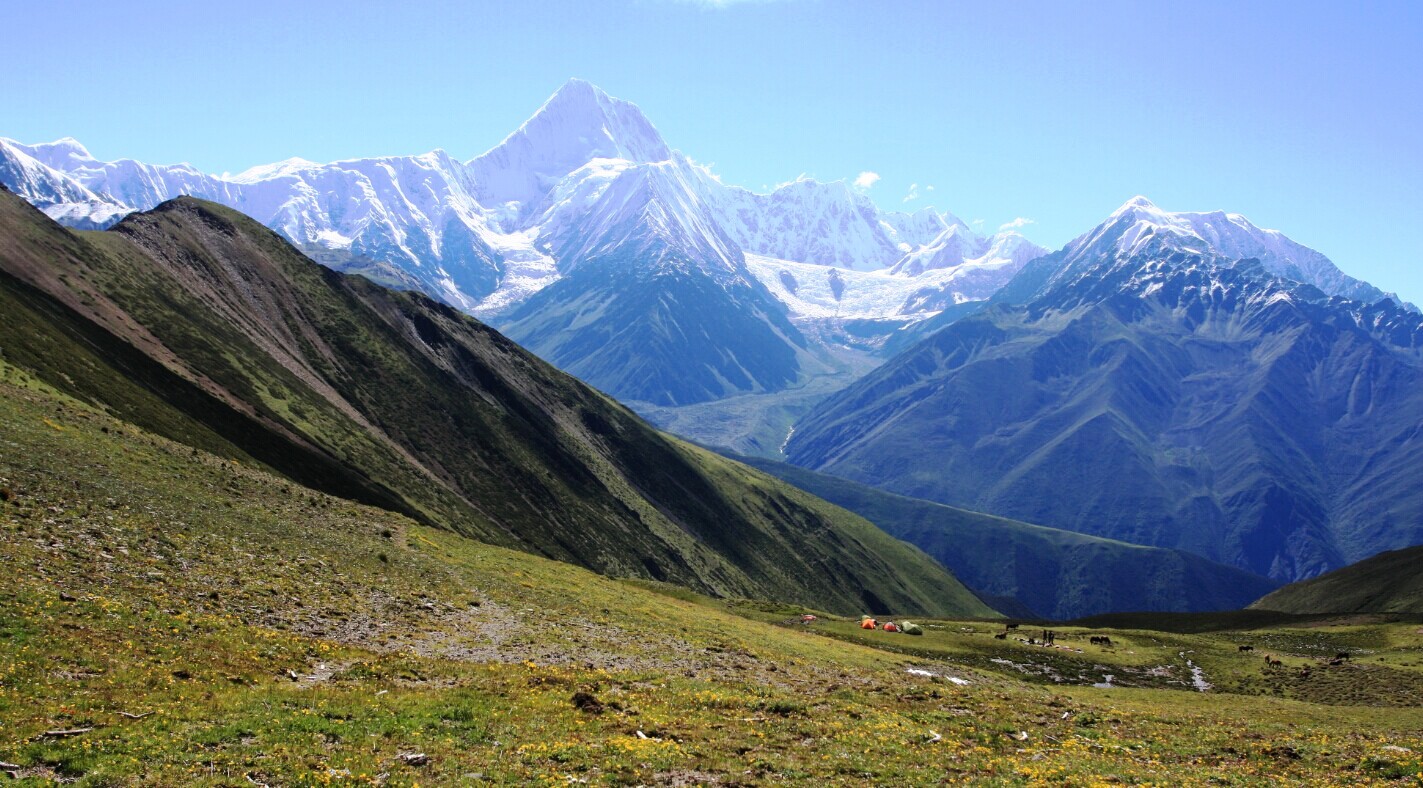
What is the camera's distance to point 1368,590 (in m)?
159

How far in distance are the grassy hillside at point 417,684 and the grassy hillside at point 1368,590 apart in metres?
96.9

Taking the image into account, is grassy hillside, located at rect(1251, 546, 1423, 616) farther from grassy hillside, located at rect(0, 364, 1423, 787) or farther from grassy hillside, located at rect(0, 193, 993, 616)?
grassy hillside, located at rect(0, 193, 993, 616)

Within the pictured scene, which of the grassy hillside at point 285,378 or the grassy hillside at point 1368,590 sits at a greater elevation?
the grassy hillside at point 1368,590

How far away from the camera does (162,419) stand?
8200cm

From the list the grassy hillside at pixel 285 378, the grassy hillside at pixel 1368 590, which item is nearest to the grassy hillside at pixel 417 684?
the grassy hillside at pixel 285 378

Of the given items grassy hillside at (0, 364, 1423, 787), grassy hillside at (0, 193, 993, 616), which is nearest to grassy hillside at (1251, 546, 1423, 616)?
grassy hillside at (0, 364, 1423, 787)

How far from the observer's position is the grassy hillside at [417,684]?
24859 mm

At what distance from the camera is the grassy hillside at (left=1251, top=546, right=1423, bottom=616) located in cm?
14612

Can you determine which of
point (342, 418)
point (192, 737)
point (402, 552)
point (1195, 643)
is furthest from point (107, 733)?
point (342, 418)

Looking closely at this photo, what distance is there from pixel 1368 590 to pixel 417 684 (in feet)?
607

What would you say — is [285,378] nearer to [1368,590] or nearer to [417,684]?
[417,684]

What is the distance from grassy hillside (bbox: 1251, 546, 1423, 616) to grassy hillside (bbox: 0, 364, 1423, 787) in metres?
96.9

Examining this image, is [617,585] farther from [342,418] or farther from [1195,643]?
[342,418]

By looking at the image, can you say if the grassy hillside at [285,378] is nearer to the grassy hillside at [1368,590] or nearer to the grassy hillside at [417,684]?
the grassy hillside at [417,684]
